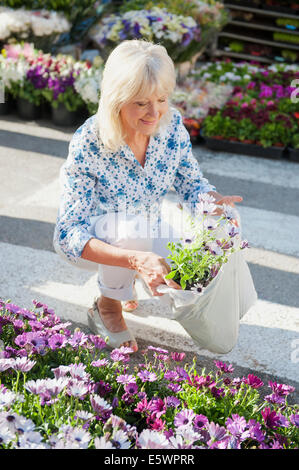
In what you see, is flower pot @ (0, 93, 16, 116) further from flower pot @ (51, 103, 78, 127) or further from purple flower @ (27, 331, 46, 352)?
purple flower @ (27, 331, 46, 352)

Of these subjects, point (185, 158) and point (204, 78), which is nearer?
point (185, 158)

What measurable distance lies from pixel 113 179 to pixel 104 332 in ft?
2.39

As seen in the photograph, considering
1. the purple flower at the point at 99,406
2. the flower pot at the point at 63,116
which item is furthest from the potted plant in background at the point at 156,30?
the purple flower at the point at 99,406

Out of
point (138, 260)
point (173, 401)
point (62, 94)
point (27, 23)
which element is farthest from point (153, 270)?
point (27, 23)

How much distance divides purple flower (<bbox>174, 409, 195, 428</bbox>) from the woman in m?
0.50

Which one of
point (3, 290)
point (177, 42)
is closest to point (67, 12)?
point (177, 42)

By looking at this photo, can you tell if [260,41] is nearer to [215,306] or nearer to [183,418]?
[215,306]

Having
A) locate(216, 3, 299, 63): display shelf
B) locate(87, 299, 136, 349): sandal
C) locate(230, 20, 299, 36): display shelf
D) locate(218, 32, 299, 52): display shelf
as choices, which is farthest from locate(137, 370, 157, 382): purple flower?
locate(230, 20, 299, 36): display shelf

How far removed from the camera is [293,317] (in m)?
3.09

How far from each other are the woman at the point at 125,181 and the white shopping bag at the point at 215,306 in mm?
91

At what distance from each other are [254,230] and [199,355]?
1615mm

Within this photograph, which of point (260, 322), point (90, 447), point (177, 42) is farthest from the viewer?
point (177, 42)
